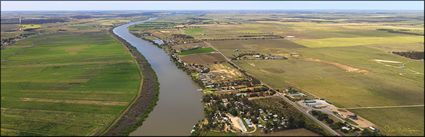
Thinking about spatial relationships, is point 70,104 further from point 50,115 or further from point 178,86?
point 178,86

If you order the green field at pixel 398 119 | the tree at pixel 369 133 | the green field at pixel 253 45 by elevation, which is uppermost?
the green field at pixel 253 45

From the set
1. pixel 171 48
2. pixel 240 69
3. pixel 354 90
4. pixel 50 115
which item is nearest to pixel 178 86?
pixel 240 69

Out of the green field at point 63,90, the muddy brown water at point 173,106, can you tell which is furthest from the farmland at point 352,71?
the green field at point 63,90

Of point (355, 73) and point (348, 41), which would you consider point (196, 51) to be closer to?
point (355, 73)

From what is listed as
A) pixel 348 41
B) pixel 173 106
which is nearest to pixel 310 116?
pixel 173 106

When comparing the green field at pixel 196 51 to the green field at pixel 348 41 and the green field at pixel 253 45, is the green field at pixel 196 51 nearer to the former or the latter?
the green field at pixel 253 45

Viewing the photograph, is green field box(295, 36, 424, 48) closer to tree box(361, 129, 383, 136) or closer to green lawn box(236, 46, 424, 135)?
green lawn box(236, 46, 424, 135)

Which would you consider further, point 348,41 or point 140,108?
point 348,41

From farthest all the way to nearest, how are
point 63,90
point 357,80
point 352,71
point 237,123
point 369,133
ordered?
point 352,71
point 357,80
point 63,90
point 237,123
point 369,133
